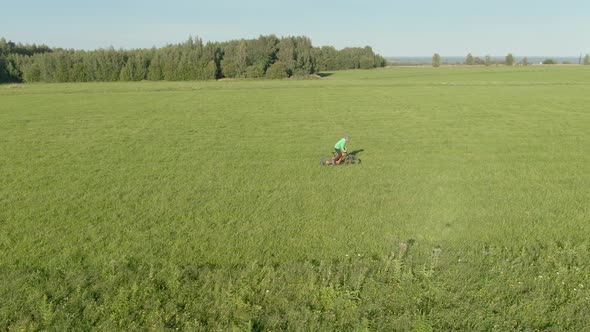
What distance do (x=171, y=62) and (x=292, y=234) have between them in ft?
274

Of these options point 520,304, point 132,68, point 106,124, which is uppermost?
point 132,68

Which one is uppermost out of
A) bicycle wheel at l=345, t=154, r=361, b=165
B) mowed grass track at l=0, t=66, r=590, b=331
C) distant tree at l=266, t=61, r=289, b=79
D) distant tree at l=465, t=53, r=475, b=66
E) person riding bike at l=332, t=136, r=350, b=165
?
distant tree at l=465, t=53, r=475, b=66

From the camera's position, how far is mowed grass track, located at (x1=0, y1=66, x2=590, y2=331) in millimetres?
6848

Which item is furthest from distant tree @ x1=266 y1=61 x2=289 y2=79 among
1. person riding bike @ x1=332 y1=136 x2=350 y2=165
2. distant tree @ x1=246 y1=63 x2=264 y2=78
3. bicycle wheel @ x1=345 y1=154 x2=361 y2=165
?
person riding bike @ x1=332 y1=136 x2=350 y2=165

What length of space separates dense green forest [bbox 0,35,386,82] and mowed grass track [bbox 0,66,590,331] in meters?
67.7

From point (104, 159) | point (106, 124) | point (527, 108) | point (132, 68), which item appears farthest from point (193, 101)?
point (132, 68)

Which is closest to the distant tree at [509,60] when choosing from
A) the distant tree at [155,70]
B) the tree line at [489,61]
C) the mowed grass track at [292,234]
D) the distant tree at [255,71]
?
the tree line at [489,61]

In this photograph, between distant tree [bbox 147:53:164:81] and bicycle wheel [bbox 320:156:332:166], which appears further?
distant tree [bbox 147:53:164:81]

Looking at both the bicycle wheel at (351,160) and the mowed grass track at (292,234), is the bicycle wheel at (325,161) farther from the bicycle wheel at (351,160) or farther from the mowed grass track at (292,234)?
the bicycle wheel at (351,160)

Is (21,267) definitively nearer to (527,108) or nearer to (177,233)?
(177,233)

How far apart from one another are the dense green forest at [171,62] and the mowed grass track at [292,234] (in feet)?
222

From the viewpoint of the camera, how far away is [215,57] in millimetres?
90562

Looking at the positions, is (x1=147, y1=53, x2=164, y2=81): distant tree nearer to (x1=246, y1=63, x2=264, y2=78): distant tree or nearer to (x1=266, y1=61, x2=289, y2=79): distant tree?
(x1=246, y1=63, x2=264, y2=78): distant tree

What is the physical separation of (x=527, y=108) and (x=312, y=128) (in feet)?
63.2
